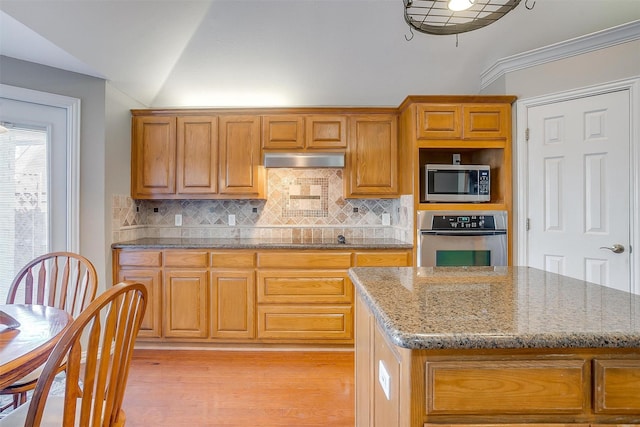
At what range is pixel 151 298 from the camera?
289 cm

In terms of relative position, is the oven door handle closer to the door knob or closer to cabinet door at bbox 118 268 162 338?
the door knob

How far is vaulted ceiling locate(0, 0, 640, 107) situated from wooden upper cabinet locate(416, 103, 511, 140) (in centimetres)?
54

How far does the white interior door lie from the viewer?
7.70 feet

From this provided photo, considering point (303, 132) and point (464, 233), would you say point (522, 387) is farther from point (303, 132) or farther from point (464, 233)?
point (303, 132)

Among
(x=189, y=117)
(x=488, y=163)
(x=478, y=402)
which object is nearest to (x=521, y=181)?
(x=488, y=163)

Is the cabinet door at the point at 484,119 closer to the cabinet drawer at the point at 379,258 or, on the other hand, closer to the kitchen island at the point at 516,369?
the cabinet drawer at the point at 379,258

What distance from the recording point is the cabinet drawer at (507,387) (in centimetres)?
78

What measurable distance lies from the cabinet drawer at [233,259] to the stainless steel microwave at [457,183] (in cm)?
163

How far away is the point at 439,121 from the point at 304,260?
168 cm

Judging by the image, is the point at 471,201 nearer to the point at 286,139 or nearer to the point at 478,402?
the point at 286,139

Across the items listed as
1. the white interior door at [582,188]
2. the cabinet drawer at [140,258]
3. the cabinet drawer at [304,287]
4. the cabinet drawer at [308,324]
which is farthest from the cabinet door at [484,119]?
the cabinet drawer at [140,258]

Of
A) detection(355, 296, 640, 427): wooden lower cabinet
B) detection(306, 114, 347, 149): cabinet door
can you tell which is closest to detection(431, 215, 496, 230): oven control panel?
detection(306, 114, 347, 149): cabinet door

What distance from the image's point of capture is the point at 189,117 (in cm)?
321

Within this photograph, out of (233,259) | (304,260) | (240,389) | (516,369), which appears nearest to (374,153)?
(304,260)
